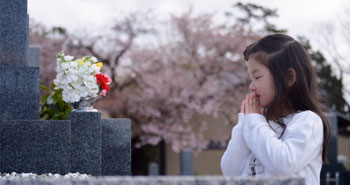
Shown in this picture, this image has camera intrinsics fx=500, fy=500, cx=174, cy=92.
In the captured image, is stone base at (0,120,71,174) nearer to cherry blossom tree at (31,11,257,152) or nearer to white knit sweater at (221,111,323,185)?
white knit sweater at (221,111,323,185)

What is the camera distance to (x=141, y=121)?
19391 mm

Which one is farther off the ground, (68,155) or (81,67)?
(81,67)

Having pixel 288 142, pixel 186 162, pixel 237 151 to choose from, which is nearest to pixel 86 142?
pixel 237 151

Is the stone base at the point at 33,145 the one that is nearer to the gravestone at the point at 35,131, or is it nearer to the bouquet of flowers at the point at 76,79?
the gravestone at the point at 35,131

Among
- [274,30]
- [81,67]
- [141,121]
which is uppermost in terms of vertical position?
[274,30]

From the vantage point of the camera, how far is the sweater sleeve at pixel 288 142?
203 cm

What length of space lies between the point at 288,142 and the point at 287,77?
0.35 metres

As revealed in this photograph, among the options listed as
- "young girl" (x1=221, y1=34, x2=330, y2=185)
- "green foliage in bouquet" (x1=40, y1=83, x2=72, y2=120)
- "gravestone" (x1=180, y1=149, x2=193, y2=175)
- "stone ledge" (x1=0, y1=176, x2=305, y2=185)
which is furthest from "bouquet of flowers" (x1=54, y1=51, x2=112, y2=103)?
"gravestone" (x1=180, y1=149, x2=193, y2=175)

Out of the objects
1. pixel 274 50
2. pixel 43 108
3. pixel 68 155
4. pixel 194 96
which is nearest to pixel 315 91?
pixel 274 50

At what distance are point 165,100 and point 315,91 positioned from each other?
1622 centimetres

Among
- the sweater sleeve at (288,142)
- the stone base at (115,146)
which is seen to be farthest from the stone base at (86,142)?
the sweater sleeve at (288,142)

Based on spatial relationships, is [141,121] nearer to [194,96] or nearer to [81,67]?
[194,96]

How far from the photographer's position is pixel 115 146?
5.27 metres

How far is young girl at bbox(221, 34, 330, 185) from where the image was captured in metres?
2.10
